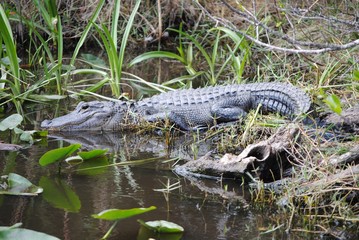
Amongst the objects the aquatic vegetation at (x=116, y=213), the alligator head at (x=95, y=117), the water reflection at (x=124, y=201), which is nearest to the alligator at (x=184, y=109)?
the alligator head at (x=95, y=117)

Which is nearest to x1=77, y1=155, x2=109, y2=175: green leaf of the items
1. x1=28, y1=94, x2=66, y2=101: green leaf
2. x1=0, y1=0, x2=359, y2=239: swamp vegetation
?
x1=0, y1=0, x2=359, y2=239: swamp vegetation

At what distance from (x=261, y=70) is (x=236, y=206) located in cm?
371

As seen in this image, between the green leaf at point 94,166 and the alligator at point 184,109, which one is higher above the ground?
the alligator at point 184,109

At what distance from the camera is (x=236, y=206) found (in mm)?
4340

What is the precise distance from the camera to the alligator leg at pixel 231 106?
21.9 feet

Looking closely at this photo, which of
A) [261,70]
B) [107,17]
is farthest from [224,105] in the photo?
[107,17]

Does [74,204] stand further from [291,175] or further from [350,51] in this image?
[350,51]

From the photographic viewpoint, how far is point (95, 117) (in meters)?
6.79

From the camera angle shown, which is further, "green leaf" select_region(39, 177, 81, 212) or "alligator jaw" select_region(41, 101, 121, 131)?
"alligator jaw" select_region(41, 101, 121, 131)

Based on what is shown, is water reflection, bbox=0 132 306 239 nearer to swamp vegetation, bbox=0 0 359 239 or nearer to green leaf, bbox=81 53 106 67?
swamp vegetation, bbox=0 0 359 239

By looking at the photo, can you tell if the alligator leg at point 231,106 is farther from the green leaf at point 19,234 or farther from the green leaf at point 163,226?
the green leaf at point 19,234

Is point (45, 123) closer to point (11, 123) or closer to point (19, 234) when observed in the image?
point (11, 123)

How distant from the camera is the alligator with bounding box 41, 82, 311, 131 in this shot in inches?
259

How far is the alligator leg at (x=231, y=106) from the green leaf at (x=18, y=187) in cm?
260
